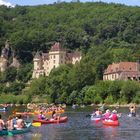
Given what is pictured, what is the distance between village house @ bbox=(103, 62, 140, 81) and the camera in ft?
557

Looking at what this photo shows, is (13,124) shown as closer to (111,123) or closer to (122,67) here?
(111,123)

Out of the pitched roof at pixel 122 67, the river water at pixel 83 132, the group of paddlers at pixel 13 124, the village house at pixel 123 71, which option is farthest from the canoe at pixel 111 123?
the pitched roof at pixel 122 67

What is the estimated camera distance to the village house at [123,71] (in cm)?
16982

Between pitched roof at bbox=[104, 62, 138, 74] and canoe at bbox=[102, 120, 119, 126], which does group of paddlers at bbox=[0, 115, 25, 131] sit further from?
pitched roof at bbox=[104, 62, 138, 74]

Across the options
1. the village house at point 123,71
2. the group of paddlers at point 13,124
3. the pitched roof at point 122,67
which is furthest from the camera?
the pitched roof at point 122,67

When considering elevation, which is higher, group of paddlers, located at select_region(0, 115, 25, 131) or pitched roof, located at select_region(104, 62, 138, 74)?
pitched roof, located at select_region(104, 62, 138, 74)

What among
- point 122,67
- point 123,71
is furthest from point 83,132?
point 122,67

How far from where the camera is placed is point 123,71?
557ft

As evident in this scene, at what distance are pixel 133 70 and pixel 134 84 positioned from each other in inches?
1174

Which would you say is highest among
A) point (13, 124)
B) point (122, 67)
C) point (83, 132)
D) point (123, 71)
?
point (122, 67)

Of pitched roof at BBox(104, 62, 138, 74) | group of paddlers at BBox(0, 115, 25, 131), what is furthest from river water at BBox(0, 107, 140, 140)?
pitched roof at BBox(104, 62, 138, 74)

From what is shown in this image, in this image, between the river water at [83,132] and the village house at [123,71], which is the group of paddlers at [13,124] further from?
the village house at [123,71]

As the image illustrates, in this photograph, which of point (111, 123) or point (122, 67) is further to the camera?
point (122, 67)

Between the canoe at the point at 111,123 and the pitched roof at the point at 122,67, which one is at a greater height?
the pitched roof at the point at 122,67
